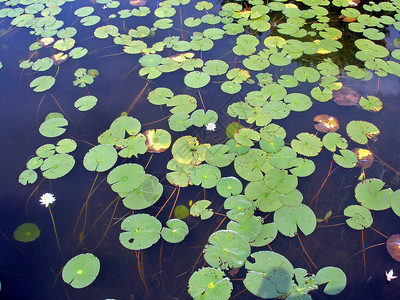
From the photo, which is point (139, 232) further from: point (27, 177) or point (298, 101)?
point (298, 101)

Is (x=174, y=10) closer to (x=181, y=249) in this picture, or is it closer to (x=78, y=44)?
(x=78, y=44)

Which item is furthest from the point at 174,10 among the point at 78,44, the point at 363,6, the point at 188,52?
the point at 363,6

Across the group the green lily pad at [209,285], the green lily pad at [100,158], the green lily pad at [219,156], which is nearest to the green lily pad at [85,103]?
the green lily pad at [100,158]

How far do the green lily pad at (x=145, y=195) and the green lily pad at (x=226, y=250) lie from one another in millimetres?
646

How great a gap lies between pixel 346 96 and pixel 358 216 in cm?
159

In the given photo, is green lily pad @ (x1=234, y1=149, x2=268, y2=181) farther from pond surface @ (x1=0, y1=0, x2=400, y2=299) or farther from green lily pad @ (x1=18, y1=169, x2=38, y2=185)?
green lily pad @ (x1=18, y1=169, x2=38, y2=185)

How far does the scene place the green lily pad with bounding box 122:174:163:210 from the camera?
2.54 m

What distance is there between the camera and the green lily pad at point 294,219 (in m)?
2.36

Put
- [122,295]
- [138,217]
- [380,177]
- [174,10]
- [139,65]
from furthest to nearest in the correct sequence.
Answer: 1. [174,10]
2. [139,65]
3. [380,177]
4. [138,217]
5. [122,295]

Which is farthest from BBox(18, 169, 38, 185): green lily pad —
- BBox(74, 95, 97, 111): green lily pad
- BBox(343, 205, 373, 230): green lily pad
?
BBox(343, 205, 373, 230): green lily pad

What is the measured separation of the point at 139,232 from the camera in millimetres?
2371

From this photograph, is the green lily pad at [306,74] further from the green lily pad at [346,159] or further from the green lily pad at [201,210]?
the green lily pad at [201,210]

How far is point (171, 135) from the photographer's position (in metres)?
3.07

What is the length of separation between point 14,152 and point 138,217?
1670mm
